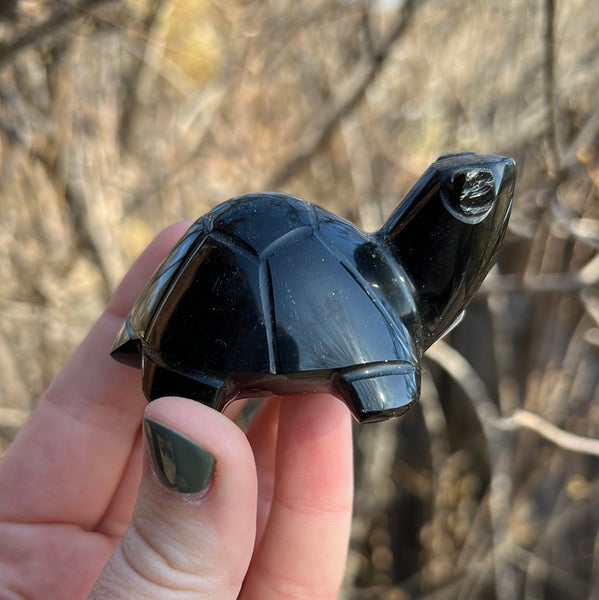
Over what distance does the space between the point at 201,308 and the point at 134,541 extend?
1.02 ft

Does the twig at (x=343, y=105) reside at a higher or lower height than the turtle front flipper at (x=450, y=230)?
higher

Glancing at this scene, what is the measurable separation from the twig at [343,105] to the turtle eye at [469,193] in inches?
29.1

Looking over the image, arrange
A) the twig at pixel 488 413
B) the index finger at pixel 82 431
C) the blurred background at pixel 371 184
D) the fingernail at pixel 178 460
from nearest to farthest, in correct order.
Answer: the fingernail at pixel 178 460 < the index finger at pixel 82 431 < the twig at pixel 488 413 < the blurred background at pixel 371 184

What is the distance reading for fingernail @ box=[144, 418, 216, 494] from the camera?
2.13 ft

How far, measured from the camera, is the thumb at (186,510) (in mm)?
653

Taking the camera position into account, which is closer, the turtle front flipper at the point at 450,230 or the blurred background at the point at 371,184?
the turtle front flipper at the point at 450,230

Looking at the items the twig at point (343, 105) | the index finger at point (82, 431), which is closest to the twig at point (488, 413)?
the twig at point (343, 105)

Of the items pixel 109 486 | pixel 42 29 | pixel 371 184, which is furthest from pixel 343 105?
pixel 109 486

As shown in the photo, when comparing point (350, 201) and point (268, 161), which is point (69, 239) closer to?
point (268, 161)

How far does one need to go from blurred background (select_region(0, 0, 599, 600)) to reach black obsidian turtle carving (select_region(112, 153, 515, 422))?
81 cm

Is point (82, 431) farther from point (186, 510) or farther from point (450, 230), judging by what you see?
point (450, 230)

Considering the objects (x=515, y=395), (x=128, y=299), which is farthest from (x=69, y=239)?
(x=515, y=395)

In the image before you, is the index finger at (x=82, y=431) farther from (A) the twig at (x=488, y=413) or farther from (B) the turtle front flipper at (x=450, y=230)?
(A) the twig at (x=488, y=413)

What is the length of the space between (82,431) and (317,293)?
656mm
